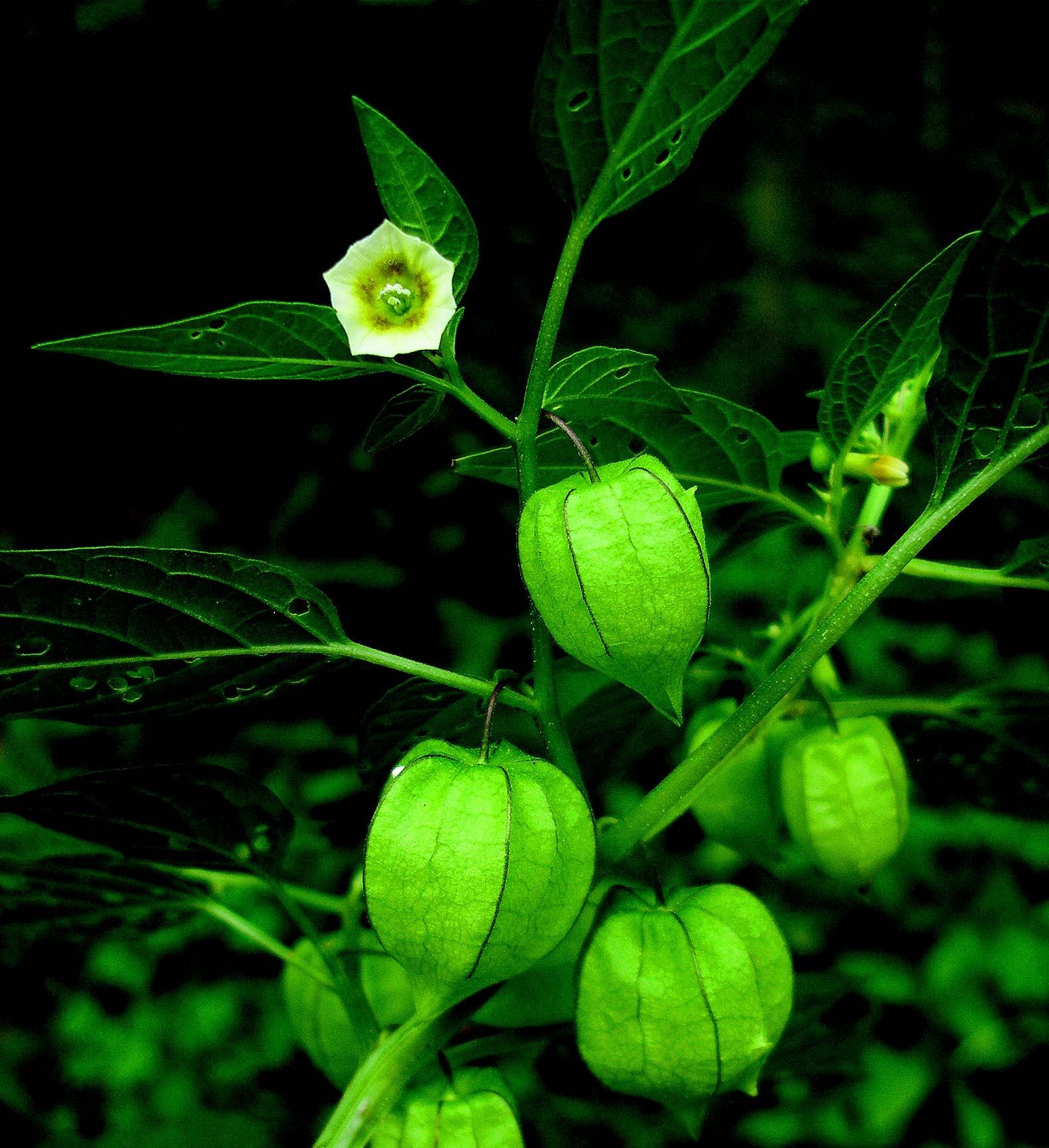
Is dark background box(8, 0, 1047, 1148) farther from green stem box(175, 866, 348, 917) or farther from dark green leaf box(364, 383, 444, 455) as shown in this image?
dark green leaf box(364, 383, 444, 455)

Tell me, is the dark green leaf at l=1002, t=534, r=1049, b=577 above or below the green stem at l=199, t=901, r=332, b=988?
above

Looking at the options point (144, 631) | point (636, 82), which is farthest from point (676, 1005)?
point (636, 82)

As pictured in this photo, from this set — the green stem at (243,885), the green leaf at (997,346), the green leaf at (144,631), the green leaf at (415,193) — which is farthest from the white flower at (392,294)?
the green stem at (243,885)

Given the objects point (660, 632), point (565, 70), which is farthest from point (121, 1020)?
point (565, 70)

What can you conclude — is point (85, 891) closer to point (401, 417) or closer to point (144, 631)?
point (144, 631)

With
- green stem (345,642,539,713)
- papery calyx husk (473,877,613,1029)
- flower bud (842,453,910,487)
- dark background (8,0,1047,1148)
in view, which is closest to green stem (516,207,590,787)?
green stem (345,642,539,713)
